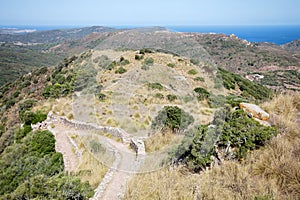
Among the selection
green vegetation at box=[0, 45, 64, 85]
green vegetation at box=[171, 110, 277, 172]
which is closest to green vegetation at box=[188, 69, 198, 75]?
green vegetation at box=[171, 110, 277, 172]

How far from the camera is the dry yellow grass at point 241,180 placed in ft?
10.2

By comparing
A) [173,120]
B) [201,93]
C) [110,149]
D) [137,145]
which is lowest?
[110,149]

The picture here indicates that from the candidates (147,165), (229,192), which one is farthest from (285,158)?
(147,165)

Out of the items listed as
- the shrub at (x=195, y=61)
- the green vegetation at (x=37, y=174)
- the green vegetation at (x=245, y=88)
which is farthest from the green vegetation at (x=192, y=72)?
the green vegetation at (x=245, y=88)

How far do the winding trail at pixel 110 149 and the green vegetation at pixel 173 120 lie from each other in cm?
102

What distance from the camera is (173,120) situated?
5.92m

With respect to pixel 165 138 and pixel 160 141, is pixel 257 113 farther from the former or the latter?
pixel 160 141

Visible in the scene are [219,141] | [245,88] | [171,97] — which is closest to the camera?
[219,141]

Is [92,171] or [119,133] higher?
[119,133]

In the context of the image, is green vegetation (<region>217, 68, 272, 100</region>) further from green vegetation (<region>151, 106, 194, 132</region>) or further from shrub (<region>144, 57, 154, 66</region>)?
shrub (<region>144, 57, 154, 66</region>)

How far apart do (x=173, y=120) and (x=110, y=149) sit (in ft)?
6.20

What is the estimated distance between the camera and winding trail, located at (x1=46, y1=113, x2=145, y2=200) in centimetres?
418

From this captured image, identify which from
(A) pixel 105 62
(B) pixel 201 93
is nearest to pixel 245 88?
(B) pixel 201 93

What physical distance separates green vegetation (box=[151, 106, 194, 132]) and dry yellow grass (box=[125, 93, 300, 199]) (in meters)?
1.39
